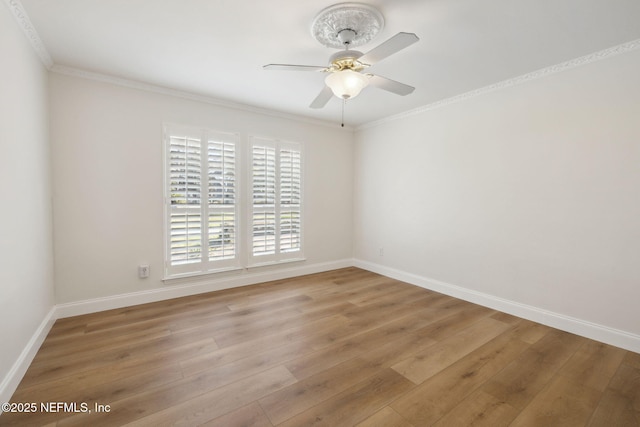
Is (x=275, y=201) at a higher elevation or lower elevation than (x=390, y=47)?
lower

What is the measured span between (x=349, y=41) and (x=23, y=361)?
10.9ft

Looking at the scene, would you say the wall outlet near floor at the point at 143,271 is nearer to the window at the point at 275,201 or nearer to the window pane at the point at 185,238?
the window pane at the point at 185,238

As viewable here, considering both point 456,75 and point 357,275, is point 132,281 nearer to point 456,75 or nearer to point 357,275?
point 357,275

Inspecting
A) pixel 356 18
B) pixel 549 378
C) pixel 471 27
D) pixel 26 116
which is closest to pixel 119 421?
pixel 26 116

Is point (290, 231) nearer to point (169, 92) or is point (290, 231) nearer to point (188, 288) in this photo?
point (188, 288)

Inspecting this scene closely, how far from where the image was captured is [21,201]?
2.02 m

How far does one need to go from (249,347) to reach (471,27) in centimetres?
308

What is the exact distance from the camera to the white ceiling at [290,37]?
6.30ft

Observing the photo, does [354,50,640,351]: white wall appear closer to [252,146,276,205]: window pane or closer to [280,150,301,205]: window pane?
[280,150,301,205]: window pane

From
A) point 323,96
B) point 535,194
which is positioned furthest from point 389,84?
point 535,194

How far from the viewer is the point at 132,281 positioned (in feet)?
10.6

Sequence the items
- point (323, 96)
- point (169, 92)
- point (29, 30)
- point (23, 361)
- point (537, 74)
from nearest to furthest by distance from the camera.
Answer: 1. point (23, 361)
2. point (29, 30)
3. point (323, 96)
4. point (537, 74)
5. point (169, 92)

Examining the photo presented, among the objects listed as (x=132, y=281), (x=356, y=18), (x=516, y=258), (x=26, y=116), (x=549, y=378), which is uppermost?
(x=356, y=18)

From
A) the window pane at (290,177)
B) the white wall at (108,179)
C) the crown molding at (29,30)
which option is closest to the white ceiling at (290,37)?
the crown molding at (29,30)
